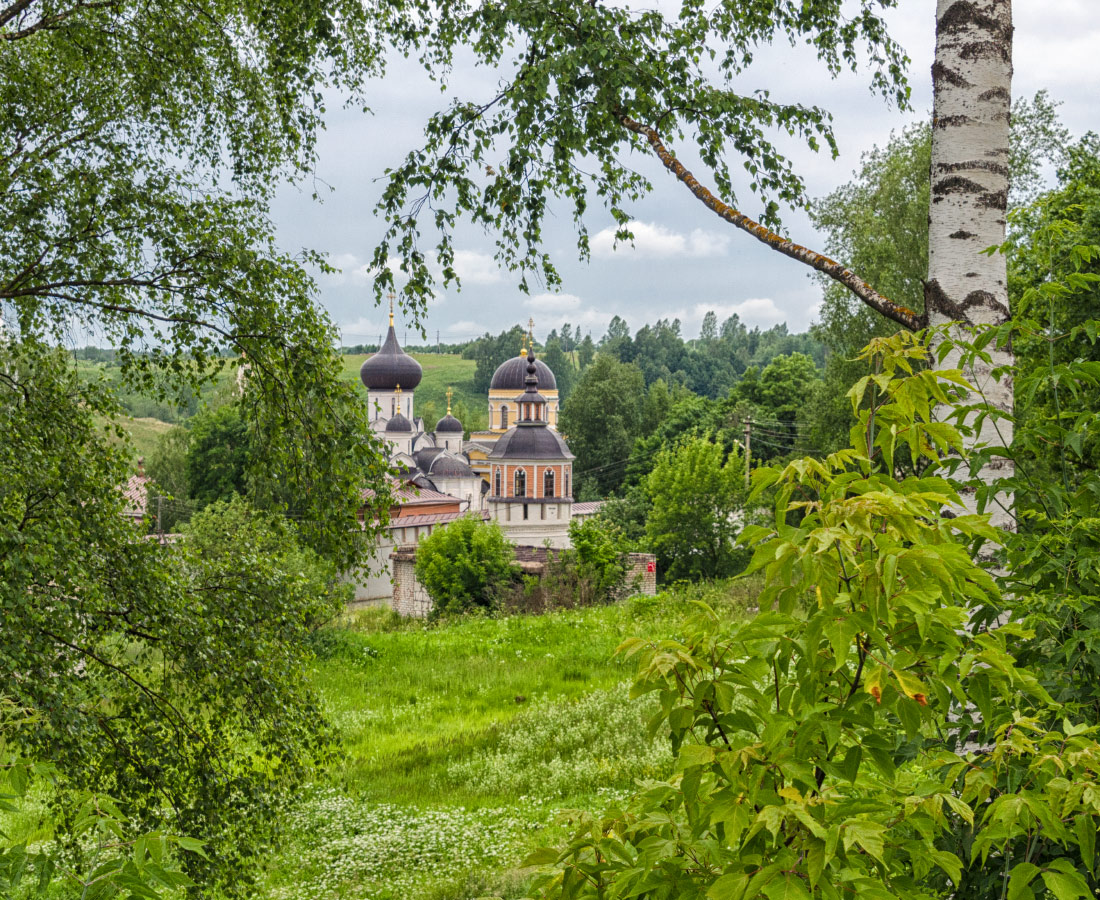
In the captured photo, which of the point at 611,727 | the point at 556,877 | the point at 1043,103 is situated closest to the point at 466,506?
the point at 1043,103

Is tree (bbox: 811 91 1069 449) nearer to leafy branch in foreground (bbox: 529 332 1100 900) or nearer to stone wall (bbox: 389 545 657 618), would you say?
stone wall (bbox: 389 545 657 618)

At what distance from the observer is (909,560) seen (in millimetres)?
1401

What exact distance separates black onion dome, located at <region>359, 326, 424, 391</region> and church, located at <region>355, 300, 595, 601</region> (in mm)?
58

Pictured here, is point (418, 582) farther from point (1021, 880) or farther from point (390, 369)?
point (1021, 880)

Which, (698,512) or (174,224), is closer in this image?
(174,224)

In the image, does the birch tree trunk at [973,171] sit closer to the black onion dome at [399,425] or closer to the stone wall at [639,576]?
the stone wall at [639,576]

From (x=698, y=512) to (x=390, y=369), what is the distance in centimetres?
2978

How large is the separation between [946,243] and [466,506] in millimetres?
44705

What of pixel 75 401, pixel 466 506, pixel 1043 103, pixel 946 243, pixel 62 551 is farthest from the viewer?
pixel 466 506

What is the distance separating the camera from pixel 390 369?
54.7 meters

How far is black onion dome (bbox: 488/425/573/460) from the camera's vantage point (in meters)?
36.9

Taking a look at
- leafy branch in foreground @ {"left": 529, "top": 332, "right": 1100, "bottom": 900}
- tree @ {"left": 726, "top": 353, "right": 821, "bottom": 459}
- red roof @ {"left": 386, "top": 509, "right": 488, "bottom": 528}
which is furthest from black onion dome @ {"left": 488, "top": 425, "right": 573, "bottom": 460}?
leafy branch in foreground @ {"left": 529, "top": 332, "right": 1100, "bottom": 900}

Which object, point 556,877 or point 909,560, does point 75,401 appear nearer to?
point 556,877

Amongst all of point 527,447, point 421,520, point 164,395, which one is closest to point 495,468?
point 527,447
